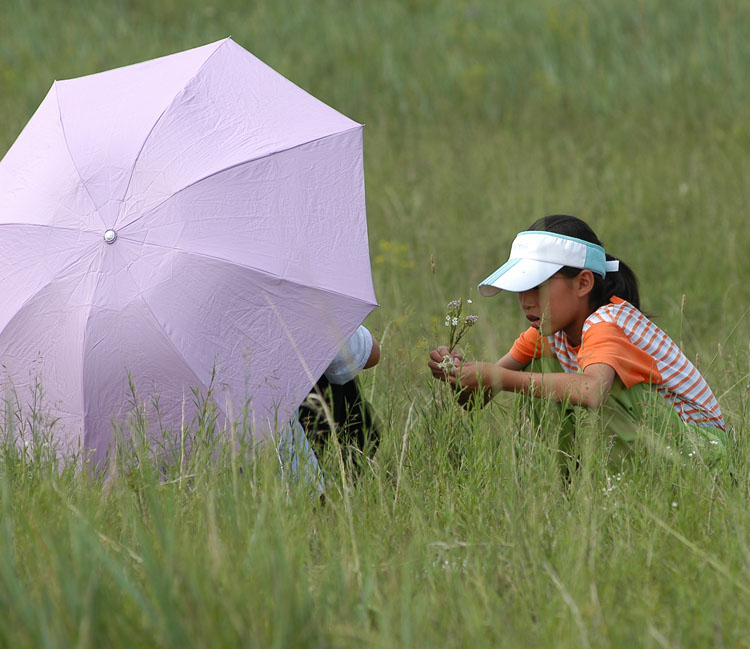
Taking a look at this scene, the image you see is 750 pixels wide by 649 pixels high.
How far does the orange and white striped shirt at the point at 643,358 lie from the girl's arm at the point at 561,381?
0.12 feet

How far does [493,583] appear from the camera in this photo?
1.89 meters

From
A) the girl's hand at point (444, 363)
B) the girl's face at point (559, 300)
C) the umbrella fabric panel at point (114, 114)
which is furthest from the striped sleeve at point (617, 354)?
the umbrella fabric panel at point (114, 114)

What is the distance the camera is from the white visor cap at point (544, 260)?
2818 mm

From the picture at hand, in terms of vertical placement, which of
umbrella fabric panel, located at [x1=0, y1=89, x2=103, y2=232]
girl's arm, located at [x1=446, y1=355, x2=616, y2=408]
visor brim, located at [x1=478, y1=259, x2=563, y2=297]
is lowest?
girl's arm, located at [x1=446, y1=355, x2=616, y2=408]

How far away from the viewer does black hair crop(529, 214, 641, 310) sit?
2887mm

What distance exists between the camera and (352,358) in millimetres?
2834

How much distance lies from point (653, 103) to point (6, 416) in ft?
21.4

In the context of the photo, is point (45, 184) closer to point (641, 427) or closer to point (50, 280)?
point (50, 280)

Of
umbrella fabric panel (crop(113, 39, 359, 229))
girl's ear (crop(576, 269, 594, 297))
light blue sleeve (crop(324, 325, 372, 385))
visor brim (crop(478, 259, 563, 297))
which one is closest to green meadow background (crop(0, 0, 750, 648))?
light blue sleeve (crop(324, 325, 372, 385))

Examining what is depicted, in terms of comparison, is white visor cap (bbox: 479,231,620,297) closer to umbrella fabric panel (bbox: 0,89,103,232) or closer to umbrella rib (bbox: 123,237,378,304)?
umbrella rib (bbox: 123,237,378,304)

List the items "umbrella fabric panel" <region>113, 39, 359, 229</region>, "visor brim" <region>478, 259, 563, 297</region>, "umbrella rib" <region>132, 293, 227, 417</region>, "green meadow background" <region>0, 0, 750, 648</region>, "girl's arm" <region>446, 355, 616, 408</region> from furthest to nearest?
"visor brim" <region>478, 259, 563, 297</region> < "girl's arm" <region>446, 355, 616, 408</region> < "umbrella fabric panel" <region>113, 39, 359, 229</region> < "umbrella rib" <region>132, 293, 227, 417</region> < "green meadow background" <region>0, 0, 750, 648</region>

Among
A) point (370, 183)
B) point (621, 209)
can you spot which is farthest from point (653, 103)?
point (370, 183)

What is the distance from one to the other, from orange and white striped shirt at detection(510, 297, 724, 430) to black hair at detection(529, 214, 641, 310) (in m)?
0.06

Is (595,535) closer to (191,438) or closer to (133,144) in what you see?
(191,438)
